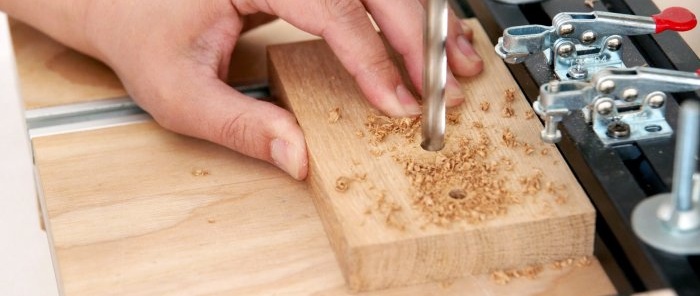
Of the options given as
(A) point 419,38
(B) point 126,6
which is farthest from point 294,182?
(B) point 126,6

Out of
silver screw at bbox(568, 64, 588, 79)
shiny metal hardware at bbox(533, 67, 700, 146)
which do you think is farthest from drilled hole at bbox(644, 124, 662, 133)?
silver screw at bbox(568, 64, 588, 79)

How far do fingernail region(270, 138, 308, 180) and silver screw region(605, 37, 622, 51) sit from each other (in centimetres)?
33

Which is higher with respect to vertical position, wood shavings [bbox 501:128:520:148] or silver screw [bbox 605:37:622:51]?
silver screw [bbox 605:37:622:51]

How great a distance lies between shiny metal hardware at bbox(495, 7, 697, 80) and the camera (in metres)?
1.11

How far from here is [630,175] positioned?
3.28 feet

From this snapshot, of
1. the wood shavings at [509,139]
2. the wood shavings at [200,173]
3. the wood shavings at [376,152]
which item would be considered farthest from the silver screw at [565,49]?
the wood shavings at [200,173]

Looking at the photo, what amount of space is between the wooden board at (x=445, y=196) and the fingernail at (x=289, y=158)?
17mm

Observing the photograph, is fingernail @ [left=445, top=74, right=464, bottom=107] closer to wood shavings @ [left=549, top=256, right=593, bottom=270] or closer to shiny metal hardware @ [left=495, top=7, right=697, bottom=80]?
shiny metal hardware @ [left=495, top=7, right=697, bottom=80]

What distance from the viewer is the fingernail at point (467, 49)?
123 centimetres

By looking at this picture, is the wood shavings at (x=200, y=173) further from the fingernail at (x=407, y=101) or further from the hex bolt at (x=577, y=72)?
the hex bolt at (x=577, y=72)

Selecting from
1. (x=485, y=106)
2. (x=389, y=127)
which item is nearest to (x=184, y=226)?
(x=389, y=127)

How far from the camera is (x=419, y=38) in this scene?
47.8 inches

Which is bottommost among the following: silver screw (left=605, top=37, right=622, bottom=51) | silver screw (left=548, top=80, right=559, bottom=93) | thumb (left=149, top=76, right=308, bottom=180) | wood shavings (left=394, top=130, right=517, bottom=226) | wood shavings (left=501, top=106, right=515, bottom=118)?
thumb (left=149, top=76, right=308, bottom=180)

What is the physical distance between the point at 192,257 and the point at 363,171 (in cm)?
18
